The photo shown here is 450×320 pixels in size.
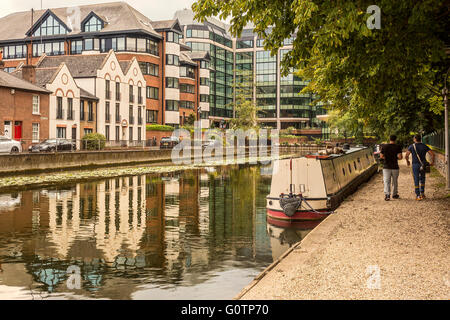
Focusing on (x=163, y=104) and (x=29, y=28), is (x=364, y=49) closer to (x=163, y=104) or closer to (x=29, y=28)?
(x=163, y=104)

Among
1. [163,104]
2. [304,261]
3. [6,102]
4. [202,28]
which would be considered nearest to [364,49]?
[304,261]

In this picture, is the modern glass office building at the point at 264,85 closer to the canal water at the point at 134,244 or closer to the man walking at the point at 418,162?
the canal water at the point at 134,244

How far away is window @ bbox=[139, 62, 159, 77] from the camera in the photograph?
251 feet

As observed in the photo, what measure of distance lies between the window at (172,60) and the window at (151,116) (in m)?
7.76

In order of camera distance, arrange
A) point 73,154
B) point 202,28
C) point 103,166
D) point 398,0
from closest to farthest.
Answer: point 398,0 < point 73,154 < point 103,166 < point 202,28

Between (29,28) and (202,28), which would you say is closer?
(29,28)

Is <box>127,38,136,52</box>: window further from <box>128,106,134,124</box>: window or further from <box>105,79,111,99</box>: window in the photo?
<box>105,79,111,99</box>: window

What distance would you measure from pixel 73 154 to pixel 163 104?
139 feet

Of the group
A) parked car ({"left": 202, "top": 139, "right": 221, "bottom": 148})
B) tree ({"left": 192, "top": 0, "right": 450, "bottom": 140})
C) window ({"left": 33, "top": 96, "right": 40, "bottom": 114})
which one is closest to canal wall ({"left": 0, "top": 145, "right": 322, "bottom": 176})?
window ({"left": 33, "top": 96, "right": 40, "bottom": 114})

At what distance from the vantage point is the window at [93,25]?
2968 inches

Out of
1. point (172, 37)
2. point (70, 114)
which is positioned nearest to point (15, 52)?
point (172, 37)

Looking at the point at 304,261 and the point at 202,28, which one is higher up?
the point at 202,28

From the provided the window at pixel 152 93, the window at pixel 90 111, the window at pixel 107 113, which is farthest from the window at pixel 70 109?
the window at pixel 152 93
